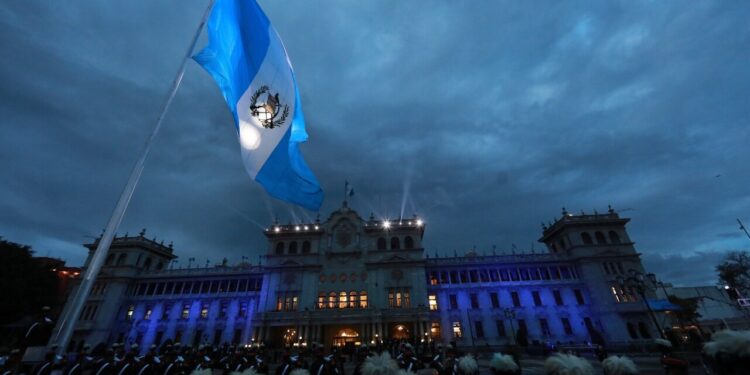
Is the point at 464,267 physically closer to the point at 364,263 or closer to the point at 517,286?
the point at 517,286

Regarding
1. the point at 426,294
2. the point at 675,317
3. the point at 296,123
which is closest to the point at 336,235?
the point at 426,294

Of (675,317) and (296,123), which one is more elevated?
(296,123)

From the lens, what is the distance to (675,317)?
4069 cm

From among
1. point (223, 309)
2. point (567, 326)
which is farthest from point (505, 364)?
point (223, 309)

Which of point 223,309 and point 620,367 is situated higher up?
point 223,309

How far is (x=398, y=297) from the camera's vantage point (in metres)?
41.6

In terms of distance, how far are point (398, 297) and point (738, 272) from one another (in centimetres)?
5622

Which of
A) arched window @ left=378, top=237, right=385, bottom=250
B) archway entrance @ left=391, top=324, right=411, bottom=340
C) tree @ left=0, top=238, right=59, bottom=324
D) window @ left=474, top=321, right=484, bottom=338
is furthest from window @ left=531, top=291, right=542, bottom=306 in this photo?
tree @ left=0, top=238, right=59, bottom=324

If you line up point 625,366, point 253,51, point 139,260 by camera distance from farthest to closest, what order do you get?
1. point 139,260
2. point 253,51
3. point 625,366

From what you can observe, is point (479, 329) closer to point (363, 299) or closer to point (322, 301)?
point (363, 299)

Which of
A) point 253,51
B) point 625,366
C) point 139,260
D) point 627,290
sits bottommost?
point 625,366

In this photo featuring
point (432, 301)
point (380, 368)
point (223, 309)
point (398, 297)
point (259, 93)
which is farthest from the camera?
point (223, 309)

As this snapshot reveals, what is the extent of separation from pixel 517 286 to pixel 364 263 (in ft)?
69.9

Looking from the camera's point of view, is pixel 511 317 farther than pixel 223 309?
No
